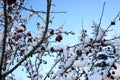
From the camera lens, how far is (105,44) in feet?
15.7

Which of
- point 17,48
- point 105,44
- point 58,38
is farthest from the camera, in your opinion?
point 17,48

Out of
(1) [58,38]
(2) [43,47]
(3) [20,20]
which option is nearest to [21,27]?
(2) [43,47]

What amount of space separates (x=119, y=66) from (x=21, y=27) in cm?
2960

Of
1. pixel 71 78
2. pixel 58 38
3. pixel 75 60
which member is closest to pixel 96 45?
pixel 75 60

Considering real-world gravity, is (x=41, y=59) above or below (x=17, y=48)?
below

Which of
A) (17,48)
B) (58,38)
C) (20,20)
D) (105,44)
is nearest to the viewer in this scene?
(58,38)

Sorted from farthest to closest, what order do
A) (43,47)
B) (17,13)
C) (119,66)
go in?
(119,66)
(17,13)
(43,47)

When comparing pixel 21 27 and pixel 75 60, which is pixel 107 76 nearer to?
pixel 75 60

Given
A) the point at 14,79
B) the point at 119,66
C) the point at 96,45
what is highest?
the point at 96,45

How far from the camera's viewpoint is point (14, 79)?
7.08 m

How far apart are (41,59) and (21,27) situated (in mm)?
3686

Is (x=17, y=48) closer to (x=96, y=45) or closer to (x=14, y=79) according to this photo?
(x=14, y=79)

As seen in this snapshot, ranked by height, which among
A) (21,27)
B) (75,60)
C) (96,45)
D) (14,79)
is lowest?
(14,79)

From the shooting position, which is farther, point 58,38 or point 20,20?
point 20,20
